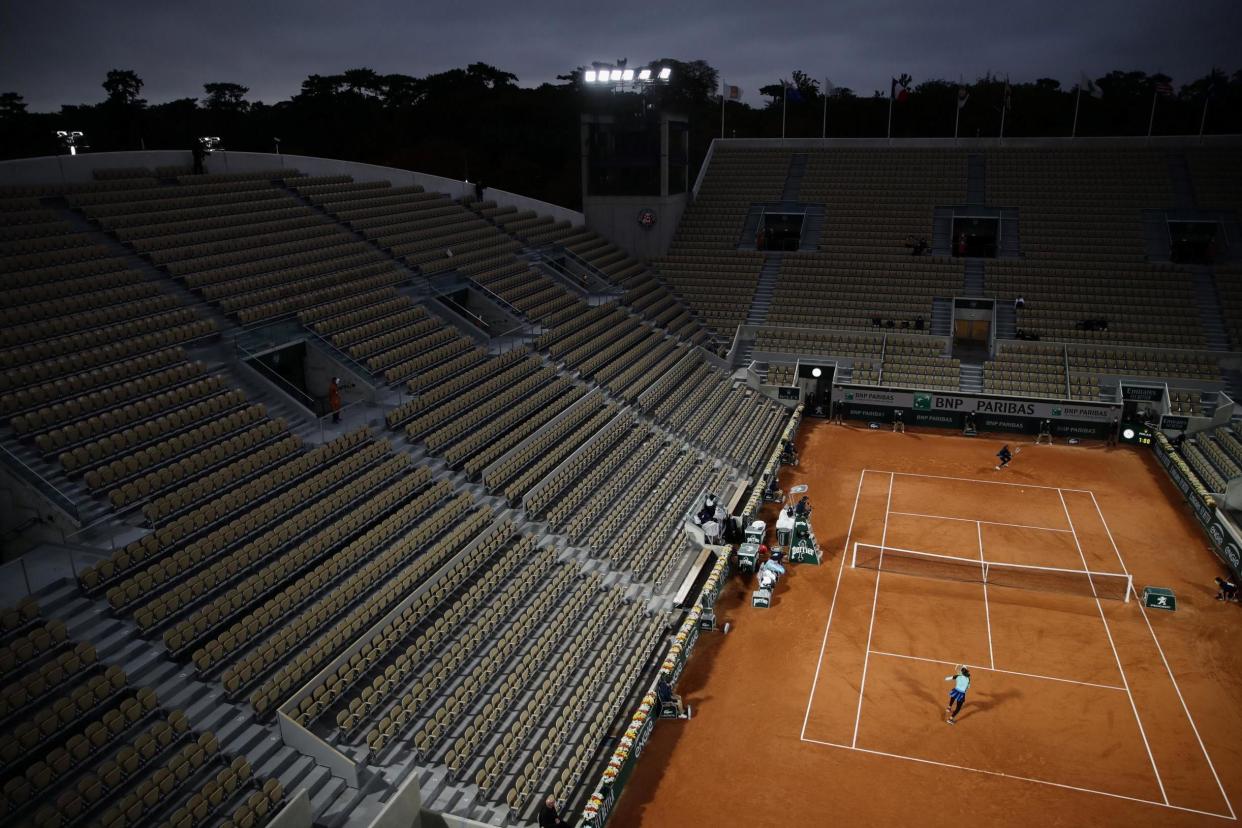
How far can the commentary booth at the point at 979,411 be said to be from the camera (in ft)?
105

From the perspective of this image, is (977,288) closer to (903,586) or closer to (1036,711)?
(903,586)

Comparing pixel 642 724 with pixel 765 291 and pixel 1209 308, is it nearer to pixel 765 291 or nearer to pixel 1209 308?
pixel 765 291

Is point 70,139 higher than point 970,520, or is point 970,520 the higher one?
point 70,139

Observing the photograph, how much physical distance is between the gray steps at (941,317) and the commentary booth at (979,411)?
4.96 m

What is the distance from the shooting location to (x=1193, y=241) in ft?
127

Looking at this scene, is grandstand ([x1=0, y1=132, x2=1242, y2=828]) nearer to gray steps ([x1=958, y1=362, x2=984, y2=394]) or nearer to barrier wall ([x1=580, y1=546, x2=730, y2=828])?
gray steps ([x1=958, y1=362, x2=984, y2=394])

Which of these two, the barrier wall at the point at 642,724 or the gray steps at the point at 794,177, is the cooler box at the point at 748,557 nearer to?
the barrier wall at the point at 642,724

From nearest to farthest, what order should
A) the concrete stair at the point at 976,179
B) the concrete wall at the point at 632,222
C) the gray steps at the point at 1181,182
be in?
the gray steps at the point at 1181,182 → the concrete wall at the point at 632,222 → the concrete stair at the point at 976,179

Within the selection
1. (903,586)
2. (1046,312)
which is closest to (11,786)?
(903,586)

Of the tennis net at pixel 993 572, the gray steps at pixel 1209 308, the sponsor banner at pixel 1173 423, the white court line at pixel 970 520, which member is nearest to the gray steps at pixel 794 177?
the gray steps at pixel 1209 308

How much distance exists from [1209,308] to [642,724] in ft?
112

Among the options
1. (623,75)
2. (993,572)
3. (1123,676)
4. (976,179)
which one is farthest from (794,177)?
(1123,676)

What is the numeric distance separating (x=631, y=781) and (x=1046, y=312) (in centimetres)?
3118

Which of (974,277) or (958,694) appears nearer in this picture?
(958,694)
